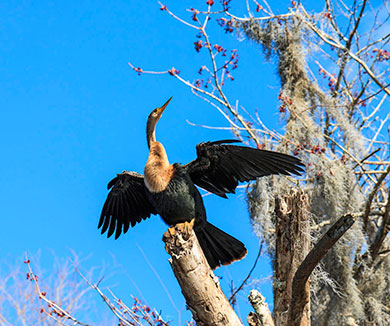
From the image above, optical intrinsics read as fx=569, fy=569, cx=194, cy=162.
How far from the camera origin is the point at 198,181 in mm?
3664

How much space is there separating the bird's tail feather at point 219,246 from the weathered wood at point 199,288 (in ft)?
2.39

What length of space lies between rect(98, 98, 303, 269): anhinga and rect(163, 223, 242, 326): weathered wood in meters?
0.41

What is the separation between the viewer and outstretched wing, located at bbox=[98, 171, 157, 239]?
400 cm

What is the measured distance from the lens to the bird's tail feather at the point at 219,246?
372cm

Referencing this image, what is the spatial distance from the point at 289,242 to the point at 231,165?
0.60 metres

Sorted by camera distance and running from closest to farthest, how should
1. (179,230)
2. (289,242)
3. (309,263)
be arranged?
(309,263) < (179,230) < (289,242)

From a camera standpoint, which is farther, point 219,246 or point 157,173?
point 219,246

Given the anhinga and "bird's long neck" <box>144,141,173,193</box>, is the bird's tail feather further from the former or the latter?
"bird's long neck" <box>144,141,173,193</box>

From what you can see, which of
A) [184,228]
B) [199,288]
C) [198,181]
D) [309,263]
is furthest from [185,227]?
[309,263]

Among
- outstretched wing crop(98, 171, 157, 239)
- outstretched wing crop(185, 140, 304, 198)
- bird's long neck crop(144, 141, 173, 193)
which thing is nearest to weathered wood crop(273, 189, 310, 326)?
outstretched wing crop(185, 140, 304, 198)

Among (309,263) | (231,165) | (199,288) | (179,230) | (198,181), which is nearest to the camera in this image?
(309,263)

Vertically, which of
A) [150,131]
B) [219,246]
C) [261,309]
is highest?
[150,131]

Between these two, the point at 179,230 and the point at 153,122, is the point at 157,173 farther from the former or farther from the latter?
the point at 153,122

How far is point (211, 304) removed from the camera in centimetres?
292
